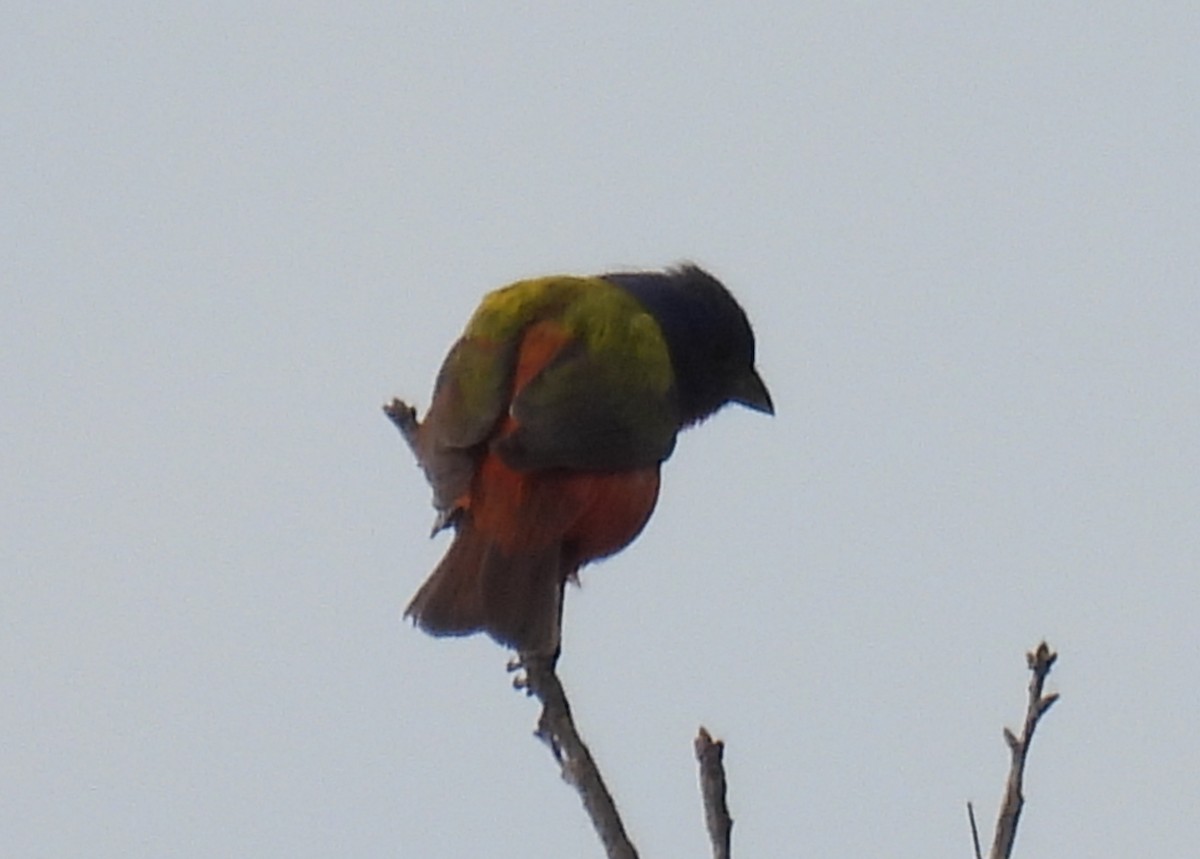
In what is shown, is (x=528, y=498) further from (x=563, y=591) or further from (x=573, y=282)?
(x=573, y=282)

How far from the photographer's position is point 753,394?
26.7 ft

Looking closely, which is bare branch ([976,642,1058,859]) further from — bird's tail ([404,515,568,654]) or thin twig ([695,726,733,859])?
bird's tail ([404,515,568,654])

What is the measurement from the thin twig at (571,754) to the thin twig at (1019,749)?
2.07 ft

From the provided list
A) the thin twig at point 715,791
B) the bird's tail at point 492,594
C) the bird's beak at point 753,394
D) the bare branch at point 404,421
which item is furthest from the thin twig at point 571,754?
the bird's beak at point 753,394

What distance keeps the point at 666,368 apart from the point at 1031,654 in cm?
394

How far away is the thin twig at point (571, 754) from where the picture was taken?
3570 millimetres

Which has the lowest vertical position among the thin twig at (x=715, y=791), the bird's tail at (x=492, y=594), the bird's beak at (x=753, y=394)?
the thin twig at (x=715, y=791)

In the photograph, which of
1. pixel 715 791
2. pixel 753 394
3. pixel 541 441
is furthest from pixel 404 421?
pixel 715 791

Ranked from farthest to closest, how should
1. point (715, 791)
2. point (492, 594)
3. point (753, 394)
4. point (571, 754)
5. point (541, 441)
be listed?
point (753, 394)
point (541, 441)
point (492, 594)
point (571, 754)
point (715, 791)

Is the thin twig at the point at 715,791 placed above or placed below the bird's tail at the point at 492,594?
below

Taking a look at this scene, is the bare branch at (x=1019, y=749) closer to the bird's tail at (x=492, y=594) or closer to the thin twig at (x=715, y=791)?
the thin twig at (x=715, y=791)

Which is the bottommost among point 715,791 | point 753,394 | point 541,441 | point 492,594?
point 715,791

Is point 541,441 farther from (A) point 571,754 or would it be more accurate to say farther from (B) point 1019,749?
(B) point 1019,749

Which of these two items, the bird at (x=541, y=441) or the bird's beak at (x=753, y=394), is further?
the bird's beak at (x=753, y=394)
